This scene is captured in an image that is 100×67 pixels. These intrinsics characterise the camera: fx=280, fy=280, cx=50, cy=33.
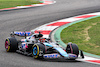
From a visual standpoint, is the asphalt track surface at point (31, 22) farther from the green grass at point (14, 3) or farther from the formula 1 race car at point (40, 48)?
the green grass at point (14, 3)

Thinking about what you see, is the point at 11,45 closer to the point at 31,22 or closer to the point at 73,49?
the point at 73,49

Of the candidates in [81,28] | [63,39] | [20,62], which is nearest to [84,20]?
[81,28]

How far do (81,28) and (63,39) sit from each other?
2.65 metres

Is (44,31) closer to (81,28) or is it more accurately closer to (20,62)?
(81,28)

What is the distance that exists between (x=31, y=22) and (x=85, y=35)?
4.91 m

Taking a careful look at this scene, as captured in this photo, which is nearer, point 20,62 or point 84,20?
point 20,62

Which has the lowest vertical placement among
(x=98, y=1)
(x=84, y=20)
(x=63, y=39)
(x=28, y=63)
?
(x=28, y=63)

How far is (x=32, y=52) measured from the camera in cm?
1060

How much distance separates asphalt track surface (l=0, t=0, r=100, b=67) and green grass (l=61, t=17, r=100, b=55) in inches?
88.1

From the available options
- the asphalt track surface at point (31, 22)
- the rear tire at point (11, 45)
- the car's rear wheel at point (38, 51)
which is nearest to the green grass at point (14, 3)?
the asphalt track surface at point (31, 22)

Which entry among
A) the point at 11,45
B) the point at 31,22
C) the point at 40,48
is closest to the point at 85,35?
the point at 11,45

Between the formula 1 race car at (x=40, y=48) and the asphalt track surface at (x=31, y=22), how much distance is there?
0.24m

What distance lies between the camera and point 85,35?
14414 millimetres

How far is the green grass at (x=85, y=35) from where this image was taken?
487 inches
